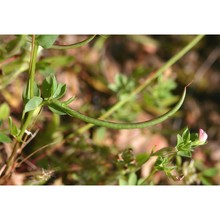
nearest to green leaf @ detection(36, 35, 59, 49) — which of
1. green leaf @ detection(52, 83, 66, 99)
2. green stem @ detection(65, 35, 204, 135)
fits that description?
green leaf @ detection(52, 83, 66, 99)

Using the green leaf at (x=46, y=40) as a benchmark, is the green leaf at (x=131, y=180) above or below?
below

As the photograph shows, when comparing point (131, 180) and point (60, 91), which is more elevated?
point (60, 91)

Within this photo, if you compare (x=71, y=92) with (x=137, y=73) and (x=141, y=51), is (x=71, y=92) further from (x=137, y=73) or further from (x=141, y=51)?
(x=141, y=51)

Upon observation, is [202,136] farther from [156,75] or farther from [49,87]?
[156,75]

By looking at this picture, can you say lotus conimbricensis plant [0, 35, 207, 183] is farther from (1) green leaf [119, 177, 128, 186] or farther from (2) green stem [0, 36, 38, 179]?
(1) green leaf [119, 177, 128, 186]

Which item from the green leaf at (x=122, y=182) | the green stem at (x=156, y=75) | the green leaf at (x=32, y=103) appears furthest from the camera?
the green stem at (x=156, y=75)

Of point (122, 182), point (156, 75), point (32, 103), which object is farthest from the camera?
point (156, 75)

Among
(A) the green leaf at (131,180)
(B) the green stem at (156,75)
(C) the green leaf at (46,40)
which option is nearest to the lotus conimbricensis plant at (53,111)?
(C) the green leaf at (46,40)

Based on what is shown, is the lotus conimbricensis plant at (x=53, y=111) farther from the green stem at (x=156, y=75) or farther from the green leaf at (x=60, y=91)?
the green stem at (x=156, y=75)

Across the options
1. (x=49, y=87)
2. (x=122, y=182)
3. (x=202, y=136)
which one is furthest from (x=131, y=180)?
(x=49, y=87)

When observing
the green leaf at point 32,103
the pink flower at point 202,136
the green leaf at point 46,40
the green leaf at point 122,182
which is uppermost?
the green leaf at point 46,40

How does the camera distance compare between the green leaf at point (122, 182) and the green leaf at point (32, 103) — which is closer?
the green leaf at point (32, 103)
